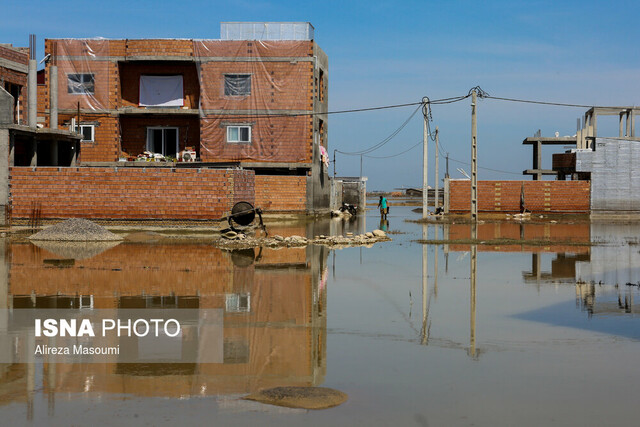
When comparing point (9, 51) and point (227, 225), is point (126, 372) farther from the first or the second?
point (9, 51)

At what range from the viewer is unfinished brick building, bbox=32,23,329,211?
A: 1593 inches

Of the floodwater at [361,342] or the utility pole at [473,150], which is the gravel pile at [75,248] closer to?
the floodwater at [361,342]

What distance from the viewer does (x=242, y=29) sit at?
134ft

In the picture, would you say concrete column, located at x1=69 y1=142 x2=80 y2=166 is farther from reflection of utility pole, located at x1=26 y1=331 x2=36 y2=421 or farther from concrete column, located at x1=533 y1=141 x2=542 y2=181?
concrete column, located at x1=533 y1=141 x2=542 y2=181

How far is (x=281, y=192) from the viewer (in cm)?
4062

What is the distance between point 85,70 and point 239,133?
30.6 feet

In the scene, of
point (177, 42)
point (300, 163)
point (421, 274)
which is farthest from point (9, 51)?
point (421, 274)

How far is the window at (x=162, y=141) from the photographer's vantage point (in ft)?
139

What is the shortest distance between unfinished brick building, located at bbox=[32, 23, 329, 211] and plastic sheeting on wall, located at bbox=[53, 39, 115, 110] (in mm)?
56

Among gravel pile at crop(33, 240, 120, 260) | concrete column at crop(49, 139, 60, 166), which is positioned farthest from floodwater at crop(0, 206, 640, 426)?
concrete column at crop(49, 139, 60, 166)

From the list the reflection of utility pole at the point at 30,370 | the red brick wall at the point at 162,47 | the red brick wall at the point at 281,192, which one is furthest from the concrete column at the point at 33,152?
the reflection of utility pole at the point at 30,370

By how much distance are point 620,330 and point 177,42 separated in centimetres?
3480

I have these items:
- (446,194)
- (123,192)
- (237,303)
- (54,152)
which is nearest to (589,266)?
(237,303)

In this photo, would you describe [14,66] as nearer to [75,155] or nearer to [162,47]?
[75,155]
